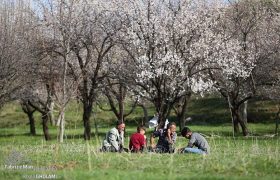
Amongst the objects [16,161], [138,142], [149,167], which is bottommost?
[149,167]

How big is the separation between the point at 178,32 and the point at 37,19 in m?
12.5

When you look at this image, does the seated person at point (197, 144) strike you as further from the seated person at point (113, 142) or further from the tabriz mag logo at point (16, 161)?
the tabriz mag logo at point (16, 161)

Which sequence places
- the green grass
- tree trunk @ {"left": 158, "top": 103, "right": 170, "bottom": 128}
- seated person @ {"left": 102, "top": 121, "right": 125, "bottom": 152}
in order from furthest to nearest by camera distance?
tree trunk @ {"left": 158, "top": 103, "right": 170, "bottom": 128} < seated person @ {"left": 102, "top": 121, "right": 125, "bottom": 152} < the green grass

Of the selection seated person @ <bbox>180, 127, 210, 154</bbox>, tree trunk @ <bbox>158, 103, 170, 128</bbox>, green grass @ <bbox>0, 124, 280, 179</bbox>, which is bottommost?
green grass @ <bbox>0, 124, 280, 179</bbox>

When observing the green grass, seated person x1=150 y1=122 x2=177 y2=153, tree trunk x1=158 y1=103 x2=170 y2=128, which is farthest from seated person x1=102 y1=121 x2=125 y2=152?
tree trunk x1=158 y1=103 x2=170 y2=128

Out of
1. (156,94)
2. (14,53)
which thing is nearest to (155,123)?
(156,94)

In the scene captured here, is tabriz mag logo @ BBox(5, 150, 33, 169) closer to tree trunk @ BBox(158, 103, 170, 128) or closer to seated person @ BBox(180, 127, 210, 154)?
seated person @ BBox(180, 127, 210, 154)

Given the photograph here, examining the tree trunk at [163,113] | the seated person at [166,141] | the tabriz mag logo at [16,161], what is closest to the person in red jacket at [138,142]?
the seated person at [166,141]

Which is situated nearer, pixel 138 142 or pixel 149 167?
pixel 149 167

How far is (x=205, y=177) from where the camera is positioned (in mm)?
12734

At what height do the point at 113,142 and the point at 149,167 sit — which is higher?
the point at 113,142

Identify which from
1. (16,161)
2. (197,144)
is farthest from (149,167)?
(197,144)

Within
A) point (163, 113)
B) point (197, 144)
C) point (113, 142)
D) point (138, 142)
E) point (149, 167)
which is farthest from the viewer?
point (163, 113)

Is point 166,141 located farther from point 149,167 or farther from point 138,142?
point 149,167
